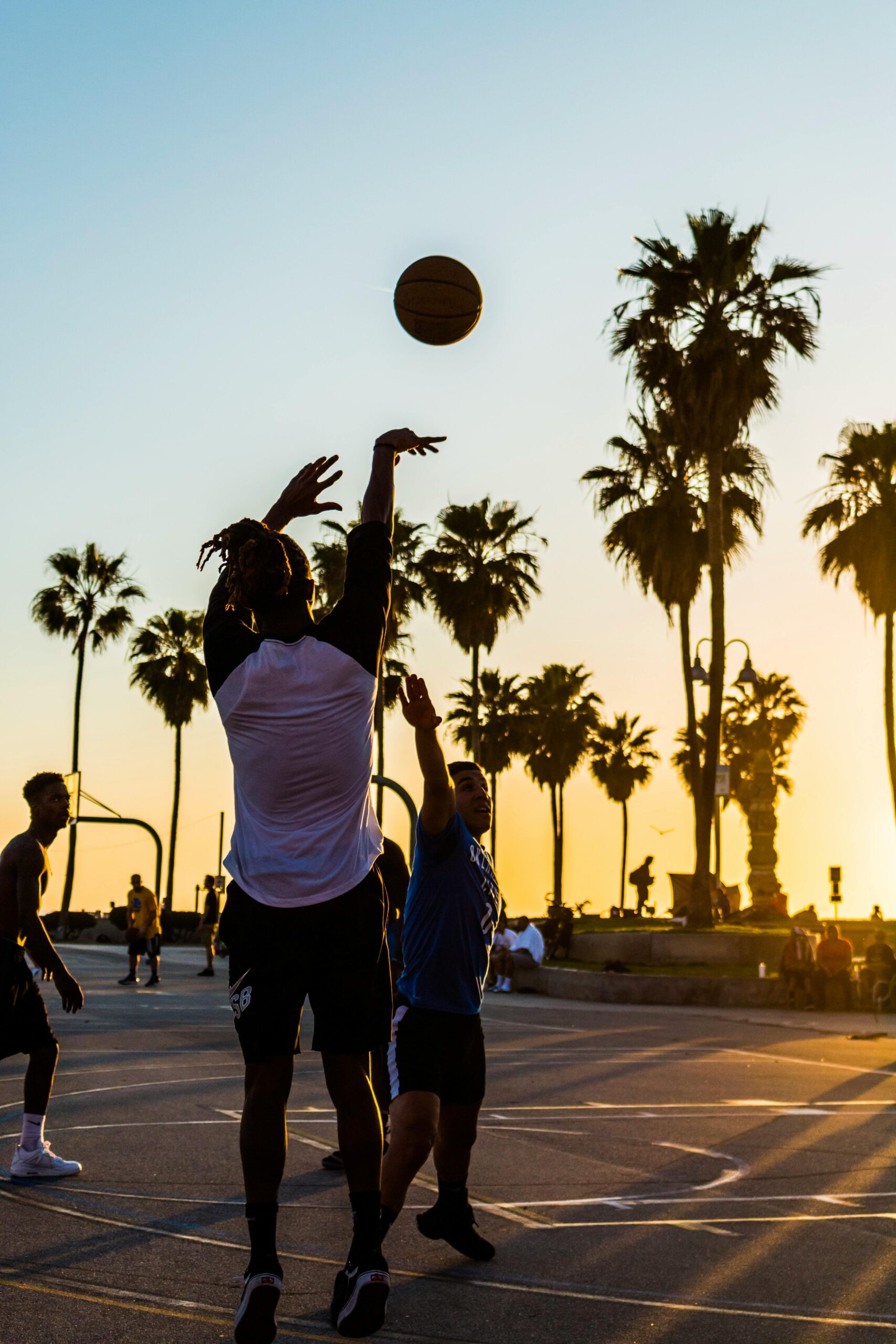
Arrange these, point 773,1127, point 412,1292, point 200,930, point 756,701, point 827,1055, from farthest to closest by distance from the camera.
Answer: point 756,701
point 200,930
point 827,1055
point 773,1127
point 412,1292

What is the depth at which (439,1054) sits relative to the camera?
5.43 metres

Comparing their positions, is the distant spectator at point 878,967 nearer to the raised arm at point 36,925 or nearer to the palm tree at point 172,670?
the raised arm at point 36,925

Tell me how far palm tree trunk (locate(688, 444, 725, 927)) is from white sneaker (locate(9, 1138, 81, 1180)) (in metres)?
24.2

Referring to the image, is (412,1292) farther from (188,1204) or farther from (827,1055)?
(827,1055)

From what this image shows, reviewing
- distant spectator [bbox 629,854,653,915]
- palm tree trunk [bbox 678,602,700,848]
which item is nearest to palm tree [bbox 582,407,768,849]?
palm tree trunk [bbox 678,602,700,848]

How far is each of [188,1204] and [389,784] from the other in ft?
62.5

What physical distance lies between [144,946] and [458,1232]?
21.2 metres

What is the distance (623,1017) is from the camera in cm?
2152

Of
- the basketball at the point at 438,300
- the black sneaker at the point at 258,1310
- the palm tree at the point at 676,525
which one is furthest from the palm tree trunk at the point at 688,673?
the black sneaker at the point at 258,1310

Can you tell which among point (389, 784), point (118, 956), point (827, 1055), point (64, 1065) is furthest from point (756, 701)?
point (64, 1065)

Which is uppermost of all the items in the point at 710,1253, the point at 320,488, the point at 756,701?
the point at 756,701

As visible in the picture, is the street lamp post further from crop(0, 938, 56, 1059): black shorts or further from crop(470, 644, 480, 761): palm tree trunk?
crop(0, 938, 56, 1059): black shorts

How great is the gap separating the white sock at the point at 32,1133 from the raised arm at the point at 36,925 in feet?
1.75

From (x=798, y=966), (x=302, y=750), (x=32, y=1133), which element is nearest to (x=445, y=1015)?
(x=302, y=750)
